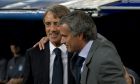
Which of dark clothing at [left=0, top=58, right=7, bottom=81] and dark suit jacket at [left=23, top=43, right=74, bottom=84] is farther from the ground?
dark suit jacket at [left=23, top=43, right=74, bottom=84]

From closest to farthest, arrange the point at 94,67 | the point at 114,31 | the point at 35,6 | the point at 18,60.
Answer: the point at 94,67, the point at 35,6, the point at 114,31, the point at 18,60

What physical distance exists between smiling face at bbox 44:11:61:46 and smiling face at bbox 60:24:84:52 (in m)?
0.58

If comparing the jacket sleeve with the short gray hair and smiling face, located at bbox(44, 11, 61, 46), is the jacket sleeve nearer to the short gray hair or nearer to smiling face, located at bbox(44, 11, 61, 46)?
smiling face, located at bbox(44, 11, 61, 46)

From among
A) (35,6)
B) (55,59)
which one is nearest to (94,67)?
(55,59)

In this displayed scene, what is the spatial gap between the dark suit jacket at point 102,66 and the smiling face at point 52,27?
2.45 feet

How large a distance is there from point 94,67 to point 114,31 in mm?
3472

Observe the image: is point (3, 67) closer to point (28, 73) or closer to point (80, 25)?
point (28, 73)

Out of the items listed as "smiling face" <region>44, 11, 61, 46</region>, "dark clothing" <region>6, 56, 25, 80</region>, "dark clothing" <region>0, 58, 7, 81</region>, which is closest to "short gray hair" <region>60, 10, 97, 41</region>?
"smiling face" <region>44, 11, 61, 46</region>

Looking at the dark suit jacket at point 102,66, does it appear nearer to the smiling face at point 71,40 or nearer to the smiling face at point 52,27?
the smiling face at point 71,40

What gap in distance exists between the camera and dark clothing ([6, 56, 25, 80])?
7.14 m

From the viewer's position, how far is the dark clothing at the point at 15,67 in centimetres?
714

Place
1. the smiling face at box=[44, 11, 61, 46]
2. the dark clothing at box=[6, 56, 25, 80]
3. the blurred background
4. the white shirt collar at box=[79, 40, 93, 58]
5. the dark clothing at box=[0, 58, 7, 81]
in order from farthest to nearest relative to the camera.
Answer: the dark clothing at box=[0, 58, 7, 81]
the dark clothing at box=[6, 56, 25, 80]
the blurred background
the smiling face at box=[44, 11, 61, 46]
the white shirt collar at box=[79, 40, 93, 58]

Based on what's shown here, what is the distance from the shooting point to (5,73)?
7.50 meters

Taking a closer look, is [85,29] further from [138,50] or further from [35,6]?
[138,50]
